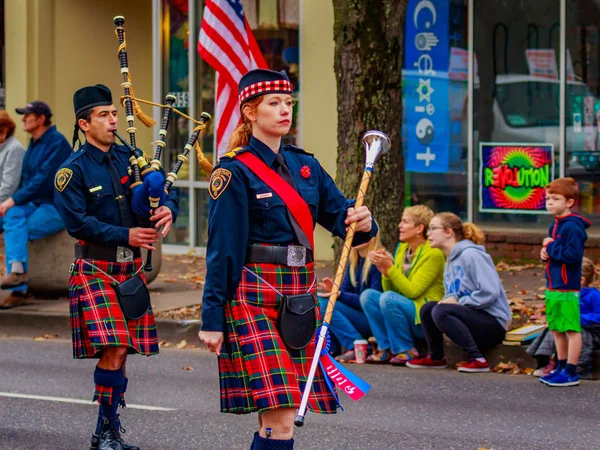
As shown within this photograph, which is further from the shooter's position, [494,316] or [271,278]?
[494,316]

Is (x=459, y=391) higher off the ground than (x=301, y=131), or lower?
lower

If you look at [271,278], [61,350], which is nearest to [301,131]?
[61,350]

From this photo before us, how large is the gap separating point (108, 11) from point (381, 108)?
8.74 meters

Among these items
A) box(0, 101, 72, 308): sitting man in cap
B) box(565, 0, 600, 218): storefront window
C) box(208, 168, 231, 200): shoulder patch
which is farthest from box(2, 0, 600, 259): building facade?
box(208, 168, 231, 200): shoulder patch

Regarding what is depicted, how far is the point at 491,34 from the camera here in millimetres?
14391

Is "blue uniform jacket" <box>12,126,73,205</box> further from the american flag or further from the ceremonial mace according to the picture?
the ceremonial mace

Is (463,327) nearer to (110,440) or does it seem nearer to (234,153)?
(110,440)

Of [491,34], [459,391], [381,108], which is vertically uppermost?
[491,34]

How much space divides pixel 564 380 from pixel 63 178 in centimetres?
395

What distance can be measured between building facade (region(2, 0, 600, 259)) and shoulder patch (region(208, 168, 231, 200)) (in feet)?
30.1

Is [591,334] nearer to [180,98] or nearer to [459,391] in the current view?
[459,391]

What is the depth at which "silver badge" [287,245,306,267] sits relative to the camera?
526 centimetres

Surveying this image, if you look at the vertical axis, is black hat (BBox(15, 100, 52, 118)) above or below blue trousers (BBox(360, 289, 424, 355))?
above

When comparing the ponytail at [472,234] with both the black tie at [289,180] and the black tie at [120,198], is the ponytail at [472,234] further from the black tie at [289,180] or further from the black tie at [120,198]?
the black tie at [289,180]
